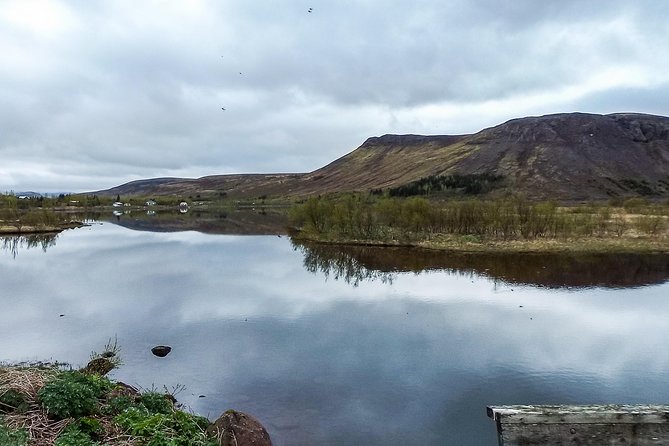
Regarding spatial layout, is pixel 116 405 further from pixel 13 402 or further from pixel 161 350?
pixel 161 350

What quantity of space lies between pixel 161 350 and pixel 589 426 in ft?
49.4

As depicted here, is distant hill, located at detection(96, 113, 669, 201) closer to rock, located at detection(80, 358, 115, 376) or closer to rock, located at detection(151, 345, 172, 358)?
rock, located at detection(151, 345, 172, 358)

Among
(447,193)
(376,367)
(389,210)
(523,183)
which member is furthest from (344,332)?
(523,183)

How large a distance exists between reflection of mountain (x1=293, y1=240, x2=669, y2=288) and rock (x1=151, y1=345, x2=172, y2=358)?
52.0ft

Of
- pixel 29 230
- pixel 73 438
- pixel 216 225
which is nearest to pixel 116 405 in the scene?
pixel 73 438

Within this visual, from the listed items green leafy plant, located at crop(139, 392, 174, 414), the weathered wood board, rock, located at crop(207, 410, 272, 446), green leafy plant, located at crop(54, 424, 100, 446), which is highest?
the weathered wood board

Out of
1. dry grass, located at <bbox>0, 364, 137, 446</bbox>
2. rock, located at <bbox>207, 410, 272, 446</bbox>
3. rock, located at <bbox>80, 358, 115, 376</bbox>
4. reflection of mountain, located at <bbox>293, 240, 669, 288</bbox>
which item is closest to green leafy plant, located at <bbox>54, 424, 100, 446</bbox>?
dry grass, located at <bbox>0, 364, 137, 446</bbox>

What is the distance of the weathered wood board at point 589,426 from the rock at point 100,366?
1323 cm

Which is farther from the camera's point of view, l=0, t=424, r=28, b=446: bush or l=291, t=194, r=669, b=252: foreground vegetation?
l=291, t=194, r=669, b=252: foreground vegetation

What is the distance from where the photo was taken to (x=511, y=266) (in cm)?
3672

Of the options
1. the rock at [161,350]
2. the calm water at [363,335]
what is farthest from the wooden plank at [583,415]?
the rock at [161,350]

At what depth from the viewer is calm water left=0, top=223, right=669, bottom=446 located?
12633mm

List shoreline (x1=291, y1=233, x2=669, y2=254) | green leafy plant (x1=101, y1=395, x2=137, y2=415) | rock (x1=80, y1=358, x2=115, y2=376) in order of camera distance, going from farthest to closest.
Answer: shoreline (x1=291, y1=233, x2=669, y2=254) < rock (x1=80, y1=358, x2=115, y2=376) < green leafy plant (x1=101, y1=395, x2=137, y2=415)

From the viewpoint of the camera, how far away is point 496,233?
172 ft
